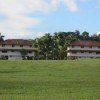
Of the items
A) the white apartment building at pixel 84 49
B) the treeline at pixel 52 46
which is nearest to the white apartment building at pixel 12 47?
the treeline at pixel 52 46

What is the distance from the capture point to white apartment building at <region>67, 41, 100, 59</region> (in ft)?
443

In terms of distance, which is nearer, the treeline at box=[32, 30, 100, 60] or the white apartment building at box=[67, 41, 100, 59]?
the treeline at box=[32, 30, 100, 60]

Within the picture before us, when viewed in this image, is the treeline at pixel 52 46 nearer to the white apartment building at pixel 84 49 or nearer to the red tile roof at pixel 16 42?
the white apartment building at pixel 84 49

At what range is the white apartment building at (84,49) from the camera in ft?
443

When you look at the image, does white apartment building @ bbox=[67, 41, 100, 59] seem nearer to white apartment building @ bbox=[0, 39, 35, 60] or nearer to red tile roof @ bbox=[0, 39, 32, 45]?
red tile roof @ bbox=[0, 39, 32, 45]

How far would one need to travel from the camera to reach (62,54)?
12125 centimetres

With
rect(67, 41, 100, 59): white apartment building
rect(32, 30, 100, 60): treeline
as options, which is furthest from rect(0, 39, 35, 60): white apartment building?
rect(67, 41, 100, 59): white apartment building

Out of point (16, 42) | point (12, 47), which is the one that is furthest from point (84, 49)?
point (12, 47)

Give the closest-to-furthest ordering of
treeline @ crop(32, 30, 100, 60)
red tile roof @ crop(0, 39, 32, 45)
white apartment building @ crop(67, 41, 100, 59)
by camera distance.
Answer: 1. treeline @ crop(32, 30, 100, 60)
2. red tile roof @ crop(0, 39, 32, 45)
3. white apartment building @ crop(67, 41, 100, 59)

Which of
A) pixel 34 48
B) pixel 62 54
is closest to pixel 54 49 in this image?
pixel 62 54

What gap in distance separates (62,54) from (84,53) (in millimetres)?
20105

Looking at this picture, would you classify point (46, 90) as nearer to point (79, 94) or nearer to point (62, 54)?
point (79, 94)

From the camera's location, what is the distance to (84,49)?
139 m

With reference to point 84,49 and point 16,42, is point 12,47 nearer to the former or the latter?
point 16,42
